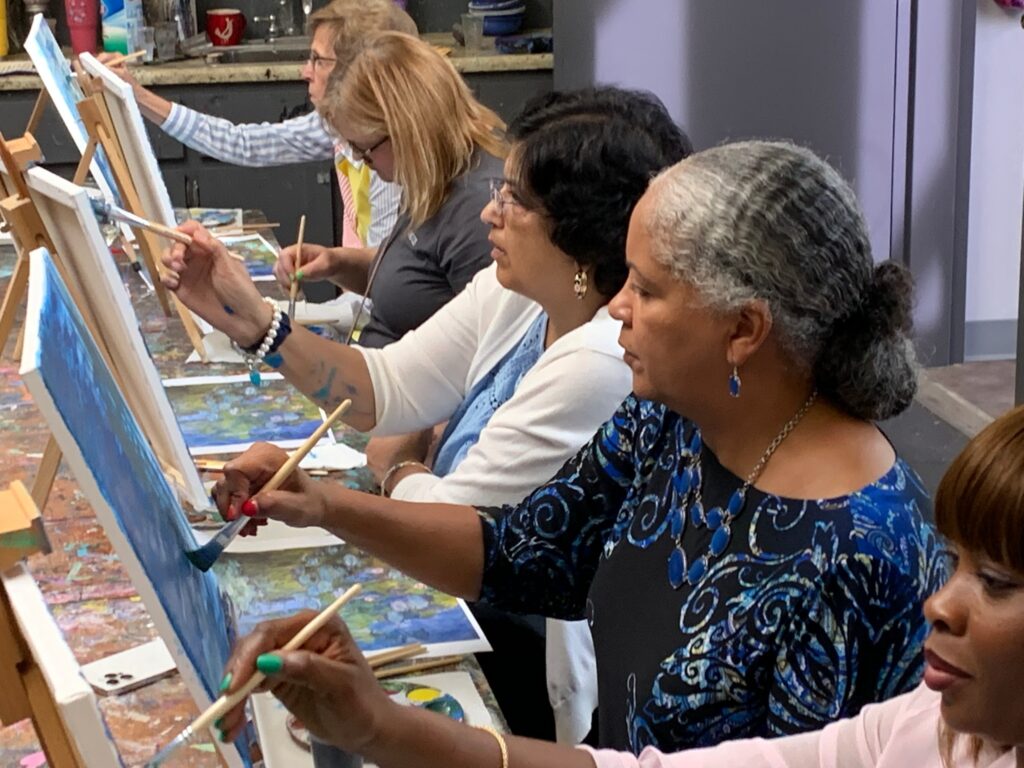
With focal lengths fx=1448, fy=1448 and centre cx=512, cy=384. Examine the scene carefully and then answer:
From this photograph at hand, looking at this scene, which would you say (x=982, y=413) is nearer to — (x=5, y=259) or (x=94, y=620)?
(x=5, y=259)

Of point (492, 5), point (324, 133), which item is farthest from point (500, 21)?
point (324, 133)

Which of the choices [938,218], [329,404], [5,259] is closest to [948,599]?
[329,404]

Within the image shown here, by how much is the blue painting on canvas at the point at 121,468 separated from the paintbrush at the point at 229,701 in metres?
0.05

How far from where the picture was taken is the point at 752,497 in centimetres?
138

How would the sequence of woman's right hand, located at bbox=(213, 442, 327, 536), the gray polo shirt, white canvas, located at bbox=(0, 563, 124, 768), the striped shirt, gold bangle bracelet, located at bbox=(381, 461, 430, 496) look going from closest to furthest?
white canvas, located at bbox=(0, 563, 124, 768), woman's right hand, located at bbox=(213, 442, 327, 536), gold bangle bracelet, located at bbox=(381, 461, 430, 496), the gray polo shirt, the striped shirt

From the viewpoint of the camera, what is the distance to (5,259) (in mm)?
3230

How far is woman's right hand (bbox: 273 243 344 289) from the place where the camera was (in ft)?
9.36

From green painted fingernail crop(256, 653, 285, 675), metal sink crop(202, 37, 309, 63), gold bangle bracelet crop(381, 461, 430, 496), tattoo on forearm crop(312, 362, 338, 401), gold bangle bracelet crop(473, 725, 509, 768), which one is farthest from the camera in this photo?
metal sink crop(202, 37, 309, 63)

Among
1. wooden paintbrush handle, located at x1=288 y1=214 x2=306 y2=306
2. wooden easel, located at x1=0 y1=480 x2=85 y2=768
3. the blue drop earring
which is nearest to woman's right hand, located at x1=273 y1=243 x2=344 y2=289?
wooden paintbrush handle, located at x1=288 y1=214 x2=306 y2=306

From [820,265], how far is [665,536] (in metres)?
0.32

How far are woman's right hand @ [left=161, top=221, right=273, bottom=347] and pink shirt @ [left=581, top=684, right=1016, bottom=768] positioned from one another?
104 cm

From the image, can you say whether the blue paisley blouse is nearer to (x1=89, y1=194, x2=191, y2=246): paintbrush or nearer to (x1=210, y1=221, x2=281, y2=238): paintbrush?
(x1=89, y1=194, x2=191, y2=246): paintbrush

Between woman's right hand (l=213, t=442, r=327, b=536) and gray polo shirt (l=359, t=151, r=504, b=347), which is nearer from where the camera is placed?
woman's right hand (l=213, t=442, r=327, b=536)

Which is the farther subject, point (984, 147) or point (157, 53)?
point (157, 53)
